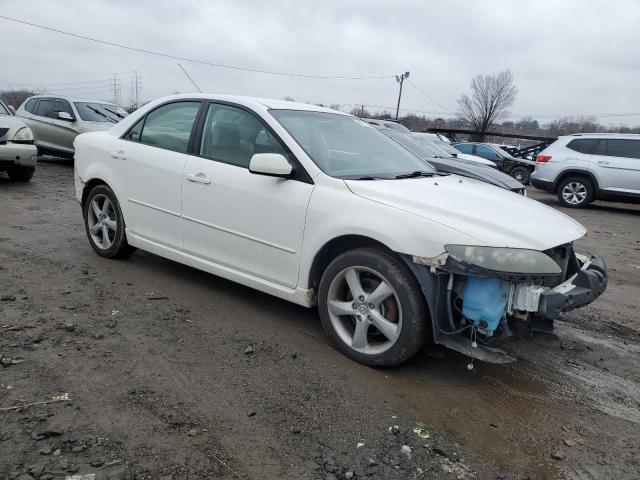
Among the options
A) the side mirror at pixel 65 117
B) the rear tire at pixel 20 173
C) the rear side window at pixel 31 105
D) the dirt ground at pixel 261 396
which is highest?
the rear side window at pixel 31 105

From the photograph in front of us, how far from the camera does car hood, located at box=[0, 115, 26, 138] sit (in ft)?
29.7

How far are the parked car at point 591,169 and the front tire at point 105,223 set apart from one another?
11181 millimetres

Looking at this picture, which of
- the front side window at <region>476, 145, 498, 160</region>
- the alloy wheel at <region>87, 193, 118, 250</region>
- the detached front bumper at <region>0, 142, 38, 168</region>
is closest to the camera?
the alloy wheel at <region>87, 193, 118, 250</region>

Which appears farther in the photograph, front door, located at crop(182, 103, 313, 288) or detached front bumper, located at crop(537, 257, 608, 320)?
front door, located at crop(182, 103, 313, 288)

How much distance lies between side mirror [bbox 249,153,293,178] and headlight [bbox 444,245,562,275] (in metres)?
1.22

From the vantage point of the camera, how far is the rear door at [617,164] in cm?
1212

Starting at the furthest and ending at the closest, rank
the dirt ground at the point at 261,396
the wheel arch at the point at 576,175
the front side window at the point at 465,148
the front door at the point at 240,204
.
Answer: the front side window at the point at 465,148 → the wheel arch at the point at 576,175 → the front door at the point at 240,204 → the dirt ground at the point at 261,396

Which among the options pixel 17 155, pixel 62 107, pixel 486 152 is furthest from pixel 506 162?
pixel 17 155

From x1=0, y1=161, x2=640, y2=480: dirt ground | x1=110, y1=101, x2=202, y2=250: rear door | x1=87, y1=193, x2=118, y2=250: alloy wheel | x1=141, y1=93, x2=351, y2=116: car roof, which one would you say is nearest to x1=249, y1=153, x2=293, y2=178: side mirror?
x1=141, y1=93, x2=351, y2=116: car roof

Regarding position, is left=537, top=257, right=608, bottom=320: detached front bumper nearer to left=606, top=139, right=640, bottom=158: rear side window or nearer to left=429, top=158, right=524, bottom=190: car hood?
left=429, top=158, right=524, bottom=190: car hood

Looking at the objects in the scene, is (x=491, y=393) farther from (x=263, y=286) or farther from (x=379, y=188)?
(x=263, y=286)

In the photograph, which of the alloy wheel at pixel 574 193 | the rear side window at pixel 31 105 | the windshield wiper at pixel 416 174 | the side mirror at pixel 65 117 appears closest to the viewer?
the windshield wiper at pixel 416 174

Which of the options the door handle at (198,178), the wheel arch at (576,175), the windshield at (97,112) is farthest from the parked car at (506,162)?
the door handle at (198,178)

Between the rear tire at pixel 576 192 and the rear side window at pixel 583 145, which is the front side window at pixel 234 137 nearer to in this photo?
the rear tire at pixel 576 192
